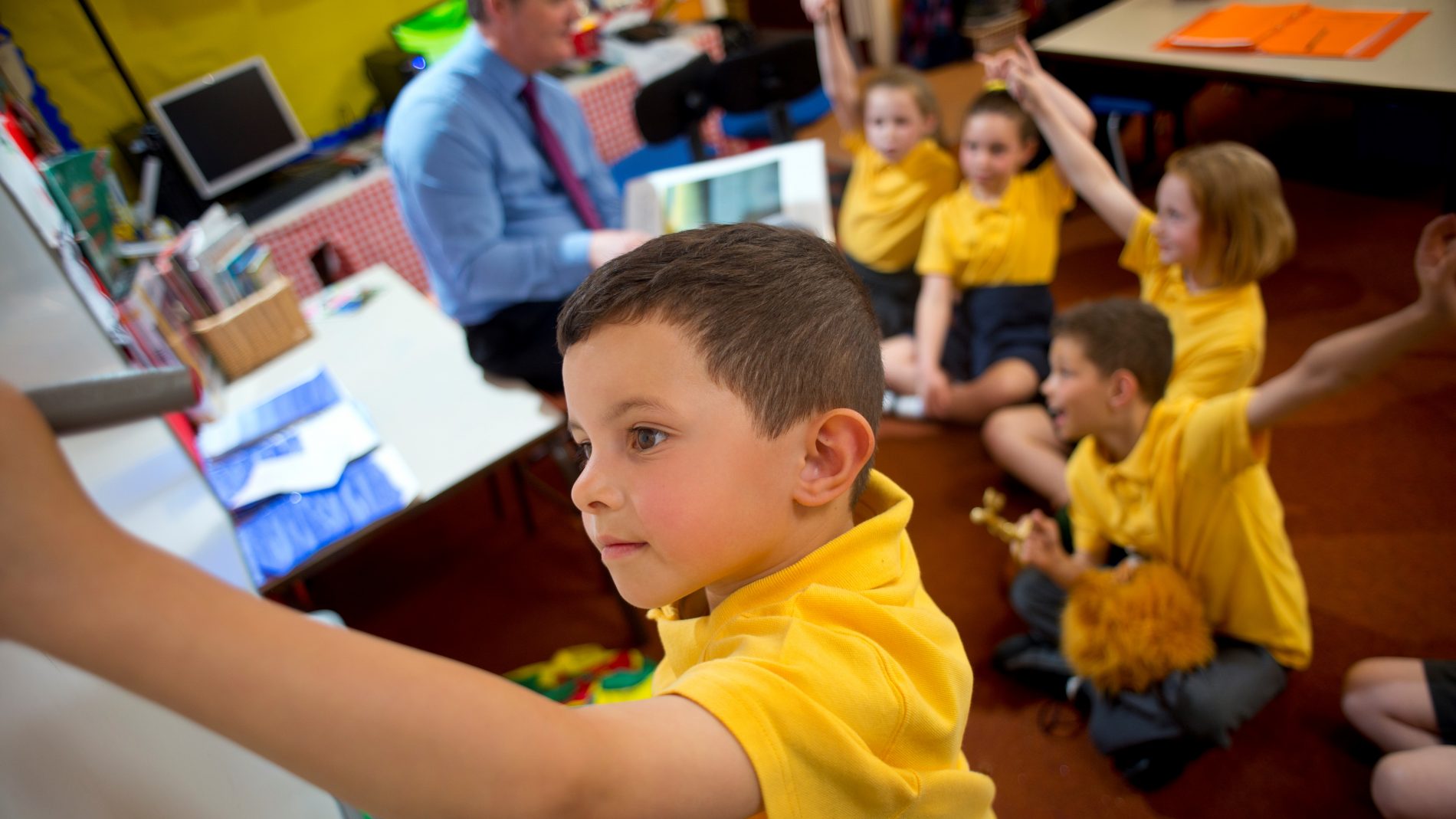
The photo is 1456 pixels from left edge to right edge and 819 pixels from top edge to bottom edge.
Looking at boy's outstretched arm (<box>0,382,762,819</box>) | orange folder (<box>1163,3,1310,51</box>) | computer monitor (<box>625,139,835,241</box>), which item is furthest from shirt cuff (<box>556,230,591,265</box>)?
orange folder (<box>1163,3,1310,51</box>)

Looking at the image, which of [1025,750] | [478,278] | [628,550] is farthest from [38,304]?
[1025,750]

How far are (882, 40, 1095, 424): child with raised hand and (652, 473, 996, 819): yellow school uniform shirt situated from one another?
6.07 ft

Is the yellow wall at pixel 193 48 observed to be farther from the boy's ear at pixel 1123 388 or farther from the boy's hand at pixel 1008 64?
the boy's ear at pixel 1123 388

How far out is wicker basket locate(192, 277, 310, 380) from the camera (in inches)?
76.4

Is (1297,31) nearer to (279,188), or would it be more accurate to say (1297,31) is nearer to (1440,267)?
(1440,267)

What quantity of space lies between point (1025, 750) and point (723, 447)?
1.39 metres

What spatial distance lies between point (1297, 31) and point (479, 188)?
7.39 feet

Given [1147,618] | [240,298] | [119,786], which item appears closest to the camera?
[119,786]

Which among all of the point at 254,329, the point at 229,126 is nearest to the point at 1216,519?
the point at 254,329

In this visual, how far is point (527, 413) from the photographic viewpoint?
1.64 metres

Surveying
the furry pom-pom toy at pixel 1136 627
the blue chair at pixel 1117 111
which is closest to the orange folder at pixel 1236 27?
the blue chair at pixel 1117 111

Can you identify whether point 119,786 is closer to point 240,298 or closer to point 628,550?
point 628,550

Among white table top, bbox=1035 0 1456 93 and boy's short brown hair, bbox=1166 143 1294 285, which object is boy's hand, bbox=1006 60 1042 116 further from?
white table top, bbox=1035 0 1456 93

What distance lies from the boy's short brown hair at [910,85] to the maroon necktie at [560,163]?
41.1 inches
